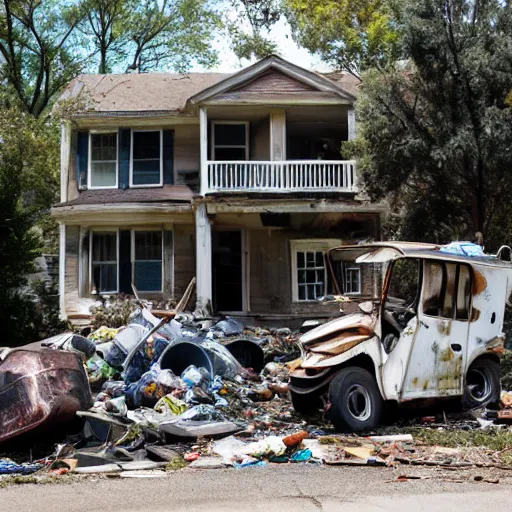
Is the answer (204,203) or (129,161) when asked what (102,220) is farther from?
(204,203)

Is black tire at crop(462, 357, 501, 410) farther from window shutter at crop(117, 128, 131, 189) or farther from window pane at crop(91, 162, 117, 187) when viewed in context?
window pane at crop(91, 162, 117, 187)

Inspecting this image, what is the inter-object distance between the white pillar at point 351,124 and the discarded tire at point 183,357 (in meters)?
Answer: 9.09

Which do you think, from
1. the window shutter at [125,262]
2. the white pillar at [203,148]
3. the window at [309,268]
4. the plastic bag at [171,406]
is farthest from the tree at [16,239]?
the plastic bag at [171,406]

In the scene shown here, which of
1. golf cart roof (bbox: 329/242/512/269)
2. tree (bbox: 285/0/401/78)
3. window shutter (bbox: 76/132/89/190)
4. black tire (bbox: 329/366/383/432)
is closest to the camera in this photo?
black tire (bbox: 329/366/383/432)

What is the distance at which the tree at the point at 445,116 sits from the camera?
52.9 ft

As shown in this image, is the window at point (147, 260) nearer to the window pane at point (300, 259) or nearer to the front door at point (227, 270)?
the front door at point (227, 270)

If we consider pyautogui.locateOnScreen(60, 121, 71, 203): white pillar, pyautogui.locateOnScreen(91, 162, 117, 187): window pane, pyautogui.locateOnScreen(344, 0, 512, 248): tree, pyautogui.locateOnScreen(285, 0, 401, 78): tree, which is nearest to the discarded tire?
pyautogui.locateOnScreen(344, 0, 512, 248): tree

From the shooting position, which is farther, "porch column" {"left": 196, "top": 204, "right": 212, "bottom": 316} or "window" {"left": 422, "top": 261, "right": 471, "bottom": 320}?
"porch column" {"left": 196, "top": 204, "right": 212, "bottom": 316}

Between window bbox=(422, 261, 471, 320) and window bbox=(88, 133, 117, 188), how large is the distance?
13.2 m

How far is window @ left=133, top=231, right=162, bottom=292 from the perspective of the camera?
2169cm

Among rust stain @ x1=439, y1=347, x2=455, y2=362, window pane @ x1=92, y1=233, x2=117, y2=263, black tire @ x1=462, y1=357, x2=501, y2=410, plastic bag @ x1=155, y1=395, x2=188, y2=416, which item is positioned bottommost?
plastic bag @ x1=155, y1=395, x2=188, y2=416

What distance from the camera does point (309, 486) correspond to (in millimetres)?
7590

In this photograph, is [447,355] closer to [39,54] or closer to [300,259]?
[300,259]

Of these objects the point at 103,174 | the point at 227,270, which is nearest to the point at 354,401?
the point at 227,270
